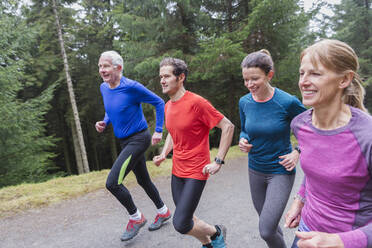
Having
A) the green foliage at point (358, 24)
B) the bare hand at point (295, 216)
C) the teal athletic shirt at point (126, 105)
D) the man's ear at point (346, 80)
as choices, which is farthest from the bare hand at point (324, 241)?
the green foliage at point (358, 24)

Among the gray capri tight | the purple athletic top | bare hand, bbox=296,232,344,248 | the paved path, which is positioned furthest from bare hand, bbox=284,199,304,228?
the paved path

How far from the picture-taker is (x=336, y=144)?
1277 millimetres

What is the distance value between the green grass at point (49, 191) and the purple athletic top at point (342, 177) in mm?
Answer: 4846

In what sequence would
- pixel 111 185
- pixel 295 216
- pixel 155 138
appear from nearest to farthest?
pixel 295 216, pixel 111 185, pixel 155 138

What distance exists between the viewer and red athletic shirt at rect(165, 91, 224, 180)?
2.59 m

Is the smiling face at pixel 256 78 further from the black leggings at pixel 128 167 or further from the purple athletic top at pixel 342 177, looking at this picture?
the black leggings at pixel 128 167

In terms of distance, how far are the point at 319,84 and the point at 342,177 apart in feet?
1.66

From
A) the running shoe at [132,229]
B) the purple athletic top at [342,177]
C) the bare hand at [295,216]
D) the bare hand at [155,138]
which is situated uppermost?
the purple athletic top at [342,177]

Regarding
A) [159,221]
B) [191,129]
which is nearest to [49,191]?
[159,221]

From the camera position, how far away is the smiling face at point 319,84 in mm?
1278

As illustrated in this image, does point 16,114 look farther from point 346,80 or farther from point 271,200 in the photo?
point 346,80

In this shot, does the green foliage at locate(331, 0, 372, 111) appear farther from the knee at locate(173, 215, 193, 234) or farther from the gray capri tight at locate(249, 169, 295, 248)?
the knee at locate(173, 215, 193, 234)

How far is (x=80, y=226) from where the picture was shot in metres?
3.87

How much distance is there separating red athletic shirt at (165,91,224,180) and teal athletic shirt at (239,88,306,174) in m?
0.41
